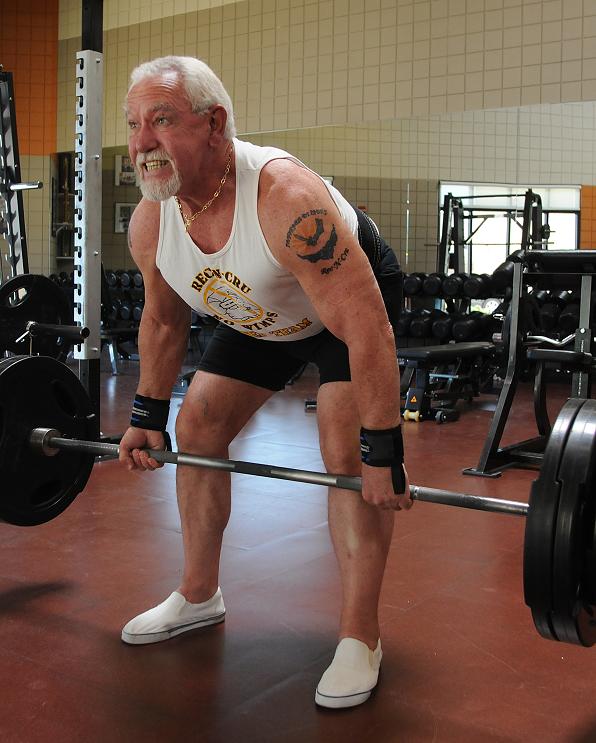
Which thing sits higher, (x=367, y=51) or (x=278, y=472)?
(x=367, y=51)

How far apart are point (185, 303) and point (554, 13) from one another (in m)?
5.47

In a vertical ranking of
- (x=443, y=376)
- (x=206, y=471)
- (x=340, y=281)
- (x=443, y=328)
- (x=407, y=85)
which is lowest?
(x=443, y=376)

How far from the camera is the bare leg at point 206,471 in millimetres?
1803

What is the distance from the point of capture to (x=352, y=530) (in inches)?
64.9

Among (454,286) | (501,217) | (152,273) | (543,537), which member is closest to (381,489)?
(543,537)

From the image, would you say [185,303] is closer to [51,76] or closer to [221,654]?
[221,654]

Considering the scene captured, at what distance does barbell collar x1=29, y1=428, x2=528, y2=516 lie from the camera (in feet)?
4.66

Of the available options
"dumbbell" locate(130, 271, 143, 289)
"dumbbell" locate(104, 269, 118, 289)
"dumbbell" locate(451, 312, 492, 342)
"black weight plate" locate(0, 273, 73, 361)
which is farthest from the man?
"dumbbell" locate(104, 269, 118, 289)

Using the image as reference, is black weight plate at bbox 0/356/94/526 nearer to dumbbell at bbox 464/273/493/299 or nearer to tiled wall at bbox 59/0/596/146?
dumbbell at bbox 464/273/493/299

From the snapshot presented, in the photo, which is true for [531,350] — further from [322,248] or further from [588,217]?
[588,217]

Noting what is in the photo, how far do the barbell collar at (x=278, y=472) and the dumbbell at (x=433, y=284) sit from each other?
5149 mm

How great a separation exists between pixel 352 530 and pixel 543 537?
1.52 ft

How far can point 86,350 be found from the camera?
138 inches

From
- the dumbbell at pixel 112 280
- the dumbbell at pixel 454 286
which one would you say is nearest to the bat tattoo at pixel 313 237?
the dumbbell at pixel 454 286
